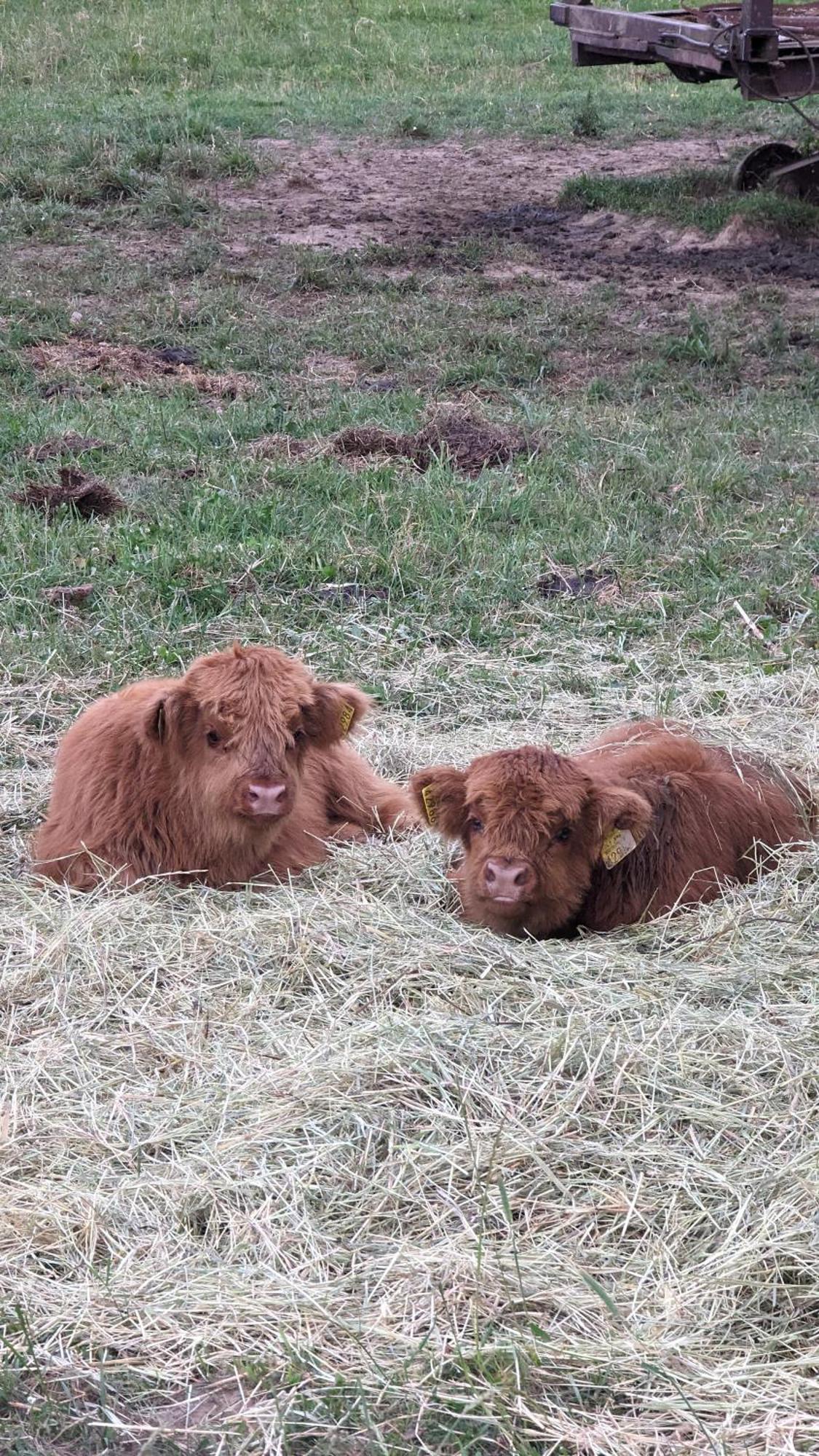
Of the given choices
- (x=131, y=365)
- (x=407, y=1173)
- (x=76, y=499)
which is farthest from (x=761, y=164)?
(x=407, y=1173)

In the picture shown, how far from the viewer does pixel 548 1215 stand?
3.72m

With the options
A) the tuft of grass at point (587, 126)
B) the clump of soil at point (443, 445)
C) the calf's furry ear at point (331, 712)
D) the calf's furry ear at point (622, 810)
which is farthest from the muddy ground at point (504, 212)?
the calf's furry ear at point (622, 810)

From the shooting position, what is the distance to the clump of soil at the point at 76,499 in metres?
8.54

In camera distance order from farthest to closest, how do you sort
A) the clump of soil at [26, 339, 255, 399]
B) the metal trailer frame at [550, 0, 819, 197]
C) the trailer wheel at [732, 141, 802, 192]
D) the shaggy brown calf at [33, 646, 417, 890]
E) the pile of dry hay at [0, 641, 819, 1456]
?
1. the trailer wheel at [732, 141, 802, 192]
2. the metal trailer frame at [550, 0, 819, 197]
3. the clump of soil at [26, 339, 255, 399]
4. the shaggy brown calf at [33, 646, 417, 890]
5. the pile of dry hay at [0, 641, 819, 1456]

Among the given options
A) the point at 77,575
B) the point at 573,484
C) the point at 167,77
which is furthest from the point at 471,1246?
the point at 167,77

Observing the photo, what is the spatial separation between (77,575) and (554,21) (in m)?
9.69

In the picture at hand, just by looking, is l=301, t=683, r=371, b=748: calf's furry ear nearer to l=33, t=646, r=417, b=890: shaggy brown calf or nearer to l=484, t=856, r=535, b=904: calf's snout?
l=33, t=646, r=417, b=890: shaggy brown calf

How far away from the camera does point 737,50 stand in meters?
12.9

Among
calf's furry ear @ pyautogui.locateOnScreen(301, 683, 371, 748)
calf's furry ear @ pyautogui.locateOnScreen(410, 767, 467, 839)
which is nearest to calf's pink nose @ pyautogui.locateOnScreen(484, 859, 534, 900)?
calf's furry ear @ pyautogui.locateOnScreen(410, 767, 467, 839)

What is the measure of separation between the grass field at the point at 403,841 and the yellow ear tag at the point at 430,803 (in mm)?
298

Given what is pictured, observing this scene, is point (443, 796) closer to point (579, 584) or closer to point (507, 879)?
point (507, 879)

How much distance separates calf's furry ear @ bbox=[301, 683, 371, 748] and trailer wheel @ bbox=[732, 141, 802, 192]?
437 inches

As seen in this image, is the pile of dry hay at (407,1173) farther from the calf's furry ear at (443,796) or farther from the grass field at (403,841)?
the calf's furry ear at (443,796)

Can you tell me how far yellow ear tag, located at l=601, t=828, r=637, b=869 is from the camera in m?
5.14
